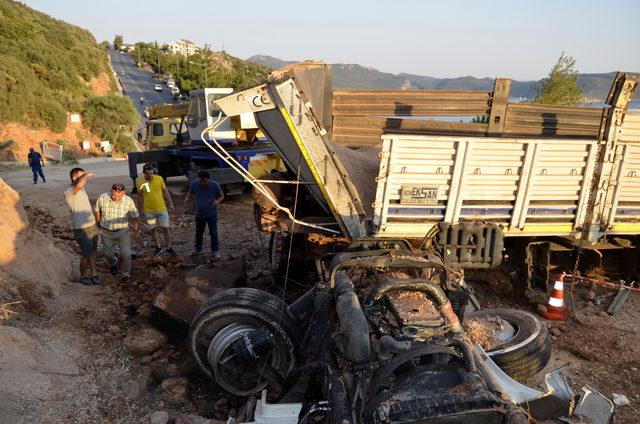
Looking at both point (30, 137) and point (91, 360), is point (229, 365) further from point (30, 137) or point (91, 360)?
point (30, 137)

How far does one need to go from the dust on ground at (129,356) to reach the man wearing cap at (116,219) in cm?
36

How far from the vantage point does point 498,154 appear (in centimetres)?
496

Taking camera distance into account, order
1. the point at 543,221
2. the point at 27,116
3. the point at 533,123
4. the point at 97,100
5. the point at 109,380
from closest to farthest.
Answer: the point at 109,380 < the point at 543,221 < the point at 533,123 < the point at 27,116 < the point at 97,100

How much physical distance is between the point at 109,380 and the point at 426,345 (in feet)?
9.69

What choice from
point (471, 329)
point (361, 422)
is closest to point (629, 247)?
point (471, 329)

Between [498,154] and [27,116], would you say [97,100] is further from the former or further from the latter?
[498,154]

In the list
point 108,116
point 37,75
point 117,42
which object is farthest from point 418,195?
point 117,42

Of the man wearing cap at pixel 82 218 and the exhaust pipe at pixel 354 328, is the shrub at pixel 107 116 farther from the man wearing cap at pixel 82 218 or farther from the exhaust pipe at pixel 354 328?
the exhaust pipe at pixel 354 328

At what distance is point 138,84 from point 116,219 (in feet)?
175

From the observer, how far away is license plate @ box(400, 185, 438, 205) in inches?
192

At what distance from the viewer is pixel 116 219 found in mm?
5680

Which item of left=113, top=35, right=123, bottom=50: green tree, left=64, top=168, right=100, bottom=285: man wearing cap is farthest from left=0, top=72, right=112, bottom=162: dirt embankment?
left=113, top=35, right=123, bottom=50: green tree

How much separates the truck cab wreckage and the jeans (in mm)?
1859

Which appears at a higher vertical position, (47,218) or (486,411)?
(486,411)
